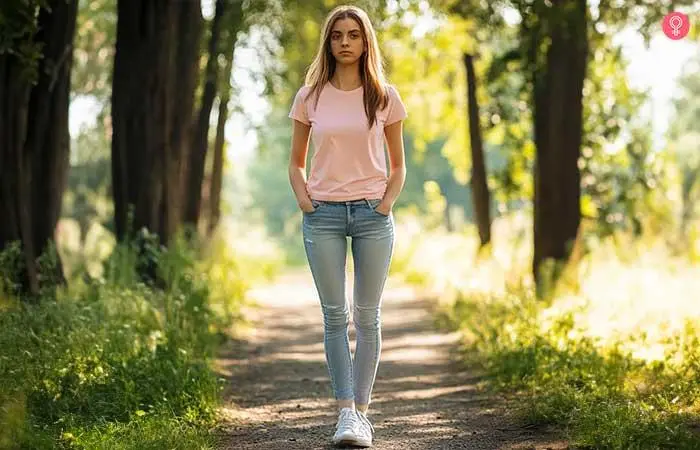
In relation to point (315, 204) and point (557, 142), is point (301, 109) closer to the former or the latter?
point (315, 204)

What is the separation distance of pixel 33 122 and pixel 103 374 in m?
4.15

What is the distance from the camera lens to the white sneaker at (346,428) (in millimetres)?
6734

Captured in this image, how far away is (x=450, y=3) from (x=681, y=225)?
5243 millimetres

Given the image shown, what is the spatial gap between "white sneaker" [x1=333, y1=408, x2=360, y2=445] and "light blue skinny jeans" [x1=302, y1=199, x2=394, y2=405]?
0.31 feet

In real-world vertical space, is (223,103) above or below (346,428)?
above

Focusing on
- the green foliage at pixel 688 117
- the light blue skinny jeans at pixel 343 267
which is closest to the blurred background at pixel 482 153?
the light blue skinny jeans at pixel 343 267

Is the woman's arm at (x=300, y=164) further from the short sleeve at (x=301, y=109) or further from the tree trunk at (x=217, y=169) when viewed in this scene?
the tree trunk at (x=217, y=169)

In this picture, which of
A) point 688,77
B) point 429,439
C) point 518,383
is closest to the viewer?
point 429,439

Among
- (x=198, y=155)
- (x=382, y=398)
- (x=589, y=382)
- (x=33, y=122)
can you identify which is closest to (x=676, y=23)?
(x=382, y=398)

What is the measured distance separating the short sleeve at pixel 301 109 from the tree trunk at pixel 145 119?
22.6 ft

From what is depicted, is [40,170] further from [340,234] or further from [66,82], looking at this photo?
[340,234]

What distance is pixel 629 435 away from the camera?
646 centimetres

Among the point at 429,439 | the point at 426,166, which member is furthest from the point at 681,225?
the point at 426,166

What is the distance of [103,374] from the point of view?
8062mm
